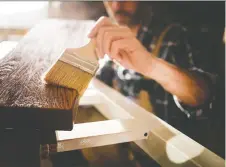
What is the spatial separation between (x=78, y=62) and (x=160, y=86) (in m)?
1.22

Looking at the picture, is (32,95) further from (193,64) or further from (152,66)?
(193,64)

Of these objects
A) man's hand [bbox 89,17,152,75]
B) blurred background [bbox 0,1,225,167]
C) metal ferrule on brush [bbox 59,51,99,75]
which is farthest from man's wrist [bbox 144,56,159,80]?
metal ferrule on brush [bbox 59,51,99,75]

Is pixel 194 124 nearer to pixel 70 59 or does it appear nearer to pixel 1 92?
pixel 70 59

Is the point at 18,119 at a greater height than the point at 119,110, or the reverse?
the point at 18,119

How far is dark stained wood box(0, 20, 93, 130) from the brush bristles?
14mm

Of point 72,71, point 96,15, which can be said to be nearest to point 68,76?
point 72,71

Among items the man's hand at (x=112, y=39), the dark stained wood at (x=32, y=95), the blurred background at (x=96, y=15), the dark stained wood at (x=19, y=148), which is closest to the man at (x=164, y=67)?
the man's hand at (x=112, y=39)

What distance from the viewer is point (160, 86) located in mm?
1764

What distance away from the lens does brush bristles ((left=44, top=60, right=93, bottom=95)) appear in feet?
1.80

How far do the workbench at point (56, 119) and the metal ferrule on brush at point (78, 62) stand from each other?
0.25 ft

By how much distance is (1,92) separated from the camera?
0.50 meters

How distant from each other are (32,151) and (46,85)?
14 cm

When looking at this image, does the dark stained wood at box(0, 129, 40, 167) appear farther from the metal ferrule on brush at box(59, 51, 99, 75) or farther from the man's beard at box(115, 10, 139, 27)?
the man's beard at box(115, 10, 139, 27)

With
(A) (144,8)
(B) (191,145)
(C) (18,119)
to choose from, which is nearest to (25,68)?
(C) (18,119)
